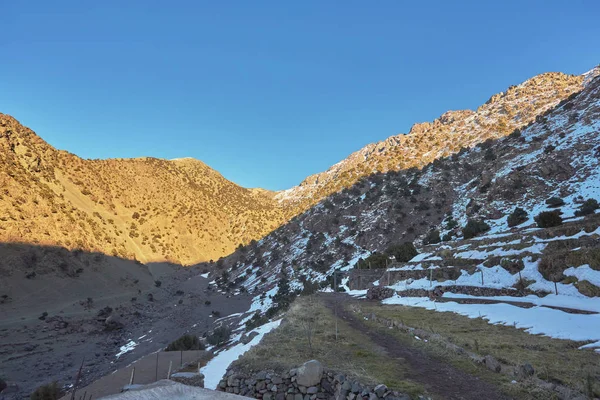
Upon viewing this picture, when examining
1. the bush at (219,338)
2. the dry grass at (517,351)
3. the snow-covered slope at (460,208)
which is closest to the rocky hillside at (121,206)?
the snow-covered slope at (460,208)

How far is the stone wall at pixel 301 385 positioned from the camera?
838 cm

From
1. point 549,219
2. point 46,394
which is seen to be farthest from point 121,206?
point 549,219

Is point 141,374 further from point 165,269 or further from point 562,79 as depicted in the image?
point 562,79

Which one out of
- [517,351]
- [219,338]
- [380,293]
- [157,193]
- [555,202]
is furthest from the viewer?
[157,193]

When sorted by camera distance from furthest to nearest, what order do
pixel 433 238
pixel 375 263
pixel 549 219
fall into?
pixel 433 238, pixel 375 263, pixel 549 219

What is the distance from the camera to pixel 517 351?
9656 millimetres

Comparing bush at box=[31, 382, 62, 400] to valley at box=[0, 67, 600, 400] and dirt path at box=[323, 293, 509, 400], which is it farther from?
dirt path at box=[323, 293, 509, 400]

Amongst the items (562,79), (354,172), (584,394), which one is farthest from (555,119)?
(584,394)

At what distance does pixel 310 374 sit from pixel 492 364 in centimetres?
472

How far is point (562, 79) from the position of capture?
82.9 m

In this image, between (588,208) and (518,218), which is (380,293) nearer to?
(518,218)

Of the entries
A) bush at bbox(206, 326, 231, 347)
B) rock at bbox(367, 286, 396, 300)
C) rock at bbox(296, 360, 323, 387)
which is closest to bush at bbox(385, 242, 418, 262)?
rock at bbox(367, 286, 396, 300)

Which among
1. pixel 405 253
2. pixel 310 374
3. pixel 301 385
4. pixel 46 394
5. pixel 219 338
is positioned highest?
pixel 405 253

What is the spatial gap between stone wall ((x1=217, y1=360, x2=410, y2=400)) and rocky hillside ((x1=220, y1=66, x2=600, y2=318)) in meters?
23.8
